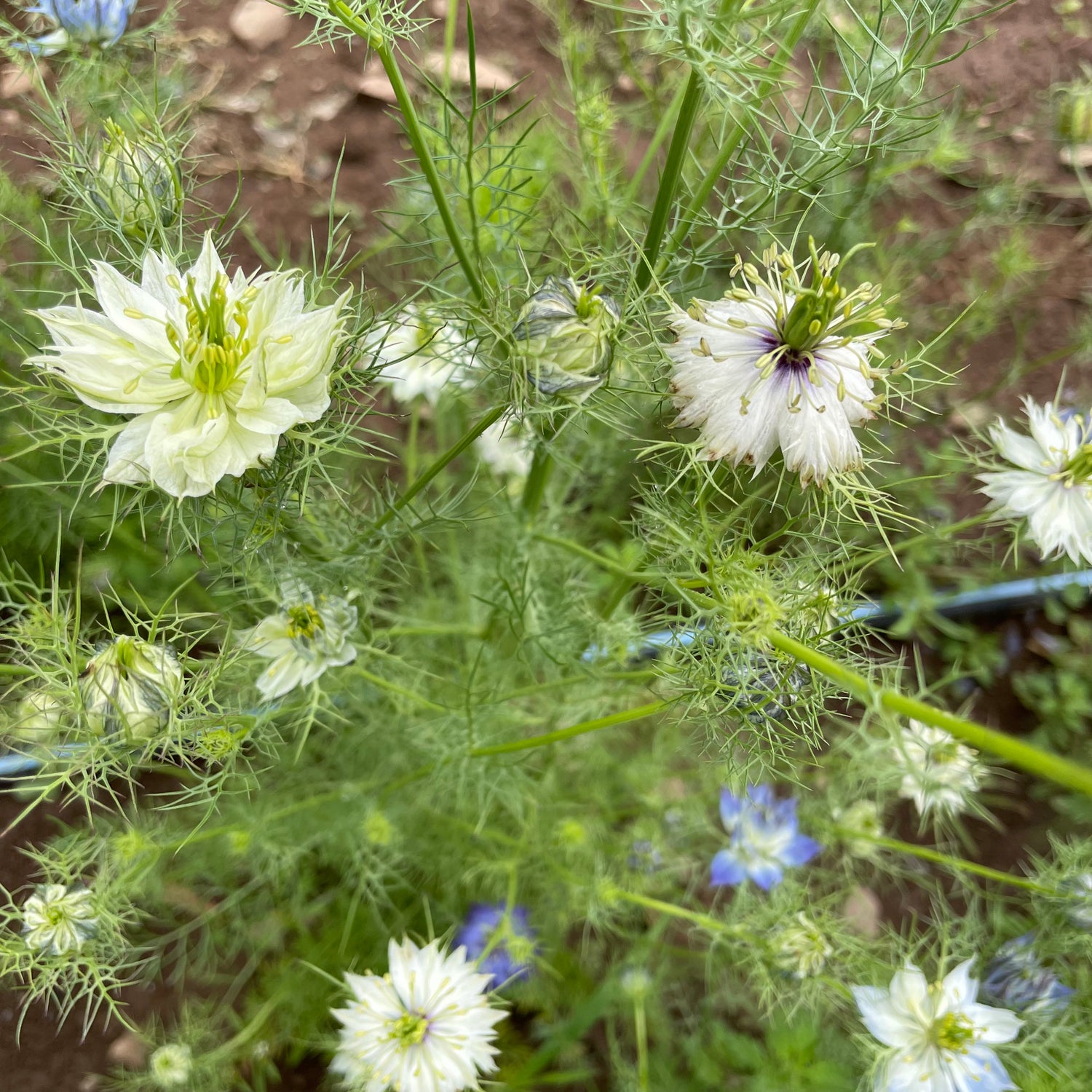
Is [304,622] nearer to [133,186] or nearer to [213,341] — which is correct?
[213,341]

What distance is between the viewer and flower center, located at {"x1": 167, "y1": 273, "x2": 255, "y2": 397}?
0.77 meters

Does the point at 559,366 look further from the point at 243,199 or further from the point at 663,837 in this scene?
the point at 243,199

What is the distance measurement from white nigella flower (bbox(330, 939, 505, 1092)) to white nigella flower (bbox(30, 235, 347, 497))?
0.71 m

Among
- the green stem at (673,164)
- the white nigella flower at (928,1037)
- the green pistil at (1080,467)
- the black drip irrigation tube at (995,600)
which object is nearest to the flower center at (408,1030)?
the white nigella flower at (928,1037)

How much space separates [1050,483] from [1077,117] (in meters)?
0.92

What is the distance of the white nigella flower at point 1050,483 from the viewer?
3.41 ft

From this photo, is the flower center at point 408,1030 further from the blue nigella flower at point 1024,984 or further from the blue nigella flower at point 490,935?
the blue nigella flower at point 1024,984

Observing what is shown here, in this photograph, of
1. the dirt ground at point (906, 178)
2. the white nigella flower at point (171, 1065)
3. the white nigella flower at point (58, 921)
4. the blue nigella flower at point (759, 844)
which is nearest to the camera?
the white nigella flower at point (58, 921)

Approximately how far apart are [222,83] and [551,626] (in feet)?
5.74

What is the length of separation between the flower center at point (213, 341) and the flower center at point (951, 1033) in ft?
3.83

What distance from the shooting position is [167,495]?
35.4 inches

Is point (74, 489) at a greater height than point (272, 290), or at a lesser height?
lesser

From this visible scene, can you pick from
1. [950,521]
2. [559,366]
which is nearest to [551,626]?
[559,366]

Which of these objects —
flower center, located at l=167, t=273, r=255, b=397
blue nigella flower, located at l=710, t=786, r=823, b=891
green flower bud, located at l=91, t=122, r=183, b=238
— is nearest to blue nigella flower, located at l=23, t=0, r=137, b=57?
green flower bud, located at l=91, t=122, r=183, b=238
